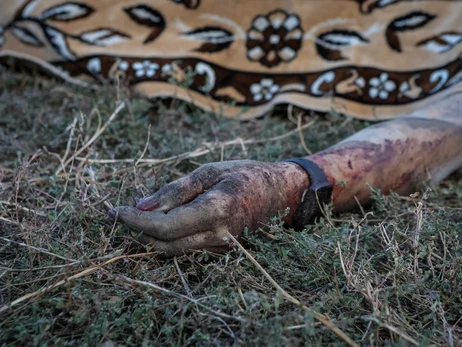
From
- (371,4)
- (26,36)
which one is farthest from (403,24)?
(26,36)

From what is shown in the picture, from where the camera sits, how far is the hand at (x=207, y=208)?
883 millimetres

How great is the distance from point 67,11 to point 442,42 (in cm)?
130

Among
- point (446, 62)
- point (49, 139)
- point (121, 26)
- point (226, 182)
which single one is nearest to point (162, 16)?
point (121, 26)

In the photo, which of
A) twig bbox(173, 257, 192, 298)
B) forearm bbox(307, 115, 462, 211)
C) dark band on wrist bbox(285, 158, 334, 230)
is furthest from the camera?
forearm bbox(307, 115, 462, 211)

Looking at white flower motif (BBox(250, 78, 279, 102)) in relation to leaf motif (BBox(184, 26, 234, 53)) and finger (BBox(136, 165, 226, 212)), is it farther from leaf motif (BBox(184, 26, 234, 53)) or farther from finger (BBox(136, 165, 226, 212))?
finger (BBox(136, 165, 226, 212))

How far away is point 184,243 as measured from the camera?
2.97 ft

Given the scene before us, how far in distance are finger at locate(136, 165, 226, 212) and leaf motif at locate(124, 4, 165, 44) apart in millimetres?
1044

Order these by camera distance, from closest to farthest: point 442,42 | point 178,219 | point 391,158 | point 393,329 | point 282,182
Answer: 1. point 393,329
2. point 178,219
3. point 282,182
4. point 391,158
5. point 442,42

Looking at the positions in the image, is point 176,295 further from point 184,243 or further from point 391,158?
point 391,158

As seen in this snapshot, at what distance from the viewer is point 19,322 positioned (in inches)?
29.8

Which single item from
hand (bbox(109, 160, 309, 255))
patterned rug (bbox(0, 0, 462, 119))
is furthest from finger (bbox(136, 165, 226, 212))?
patterned rug (bbox(0, 0, 462, 119))

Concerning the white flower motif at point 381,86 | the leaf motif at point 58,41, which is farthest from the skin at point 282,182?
the leaf motif at point 58,41

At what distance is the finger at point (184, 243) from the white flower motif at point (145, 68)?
1056 mm

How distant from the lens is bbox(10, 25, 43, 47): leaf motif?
6.07 ft
